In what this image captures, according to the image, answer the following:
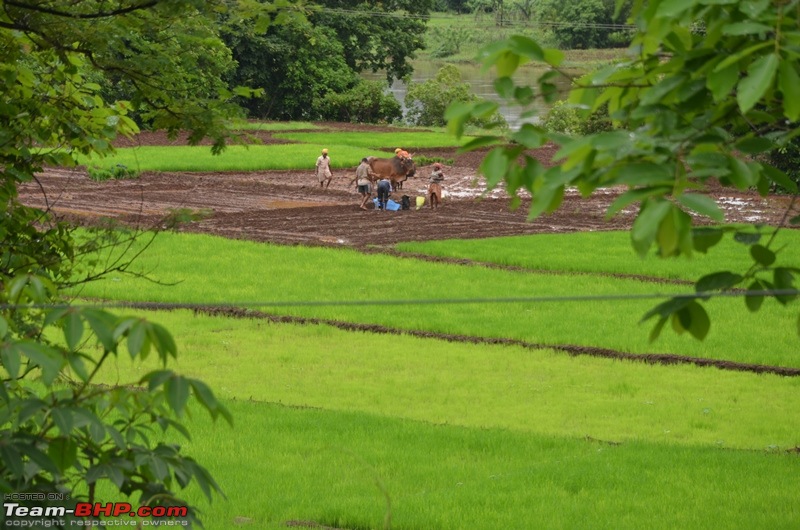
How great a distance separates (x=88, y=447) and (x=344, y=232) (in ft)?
61.2

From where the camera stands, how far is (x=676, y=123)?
8.18 feet

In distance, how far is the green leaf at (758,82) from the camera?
214 cm

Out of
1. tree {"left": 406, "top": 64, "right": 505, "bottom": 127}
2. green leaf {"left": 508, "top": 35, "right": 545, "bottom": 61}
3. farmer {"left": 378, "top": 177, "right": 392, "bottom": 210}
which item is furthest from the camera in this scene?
tree {"left": 406, "top": 64, "right": 505, "bottom": 127}

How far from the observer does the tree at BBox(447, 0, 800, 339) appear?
2203mm

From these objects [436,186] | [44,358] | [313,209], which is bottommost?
[313,209]

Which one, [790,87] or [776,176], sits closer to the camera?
[790,87]

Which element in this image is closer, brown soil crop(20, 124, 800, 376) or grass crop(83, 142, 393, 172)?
brown soil crop(20, 124, 800, 376)

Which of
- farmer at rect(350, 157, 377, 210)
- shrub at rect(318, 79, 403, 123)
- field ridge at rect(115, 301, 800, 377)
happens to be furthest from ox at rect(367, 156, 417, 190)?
shrub at rect(318, 79, 403, 123)

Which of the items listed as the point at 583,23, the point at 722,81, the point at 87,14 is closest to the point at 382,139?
the point at 583,23

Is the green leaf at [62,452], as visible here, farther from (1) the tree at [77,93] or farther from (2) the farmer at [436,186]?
(2) the farmer at [436,186]

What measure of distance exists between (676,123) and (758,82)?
353 millimetres

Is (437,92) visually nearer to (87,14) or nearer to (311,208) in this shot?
(311,208)

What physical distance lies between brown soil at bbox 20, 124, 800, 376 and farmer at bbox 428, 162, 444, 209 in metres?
0.27

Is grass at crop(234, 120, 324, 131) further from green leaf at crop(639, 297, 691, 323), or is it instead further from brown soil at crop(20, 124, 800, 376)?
green leaf at crop(639, 297, 691, 323)
